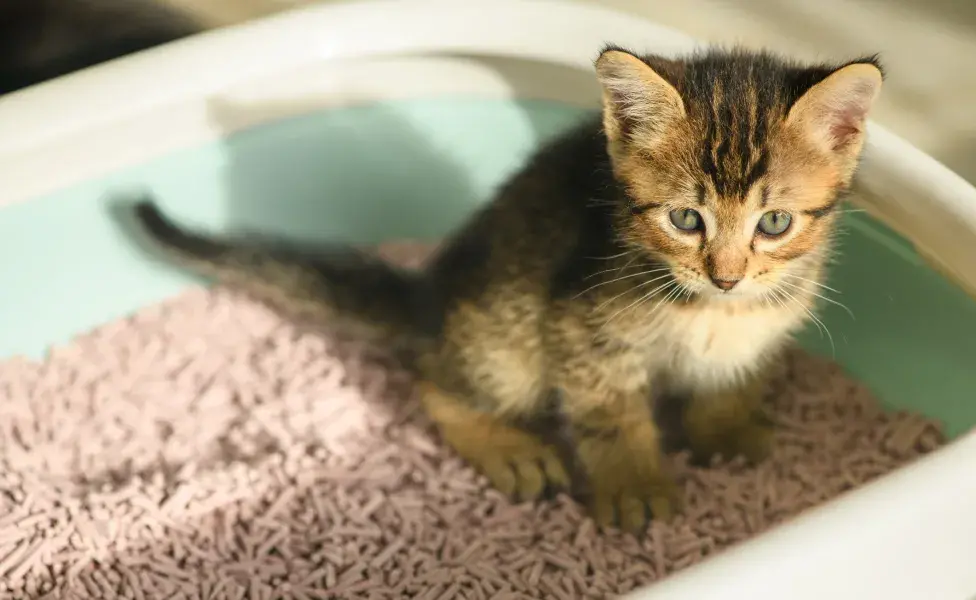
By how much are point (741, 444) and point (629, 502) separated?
0.28 metres

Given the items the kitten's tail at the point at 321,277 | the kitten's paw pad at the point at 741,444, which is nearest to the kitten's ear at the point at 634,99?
the kitten's tail at the point at 321,277

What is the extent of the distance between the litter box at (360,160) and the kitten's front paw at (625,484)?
46cm

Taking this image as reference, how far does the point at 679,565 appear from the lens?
143cm

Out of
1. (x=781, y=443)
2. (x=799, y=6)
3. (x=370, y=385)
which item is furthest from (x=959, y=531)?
(x=799, y=6)

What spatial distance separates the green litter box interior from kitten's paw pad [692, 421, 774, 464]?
0.25 m

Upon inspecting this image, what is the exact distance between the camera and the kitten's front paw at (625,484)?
56.7 inches

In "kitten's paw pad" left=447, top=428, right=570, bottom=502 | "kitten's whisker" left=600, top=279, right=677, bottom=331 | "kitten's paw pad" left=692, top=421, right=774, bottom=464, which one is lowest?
"kitten's paw pad" left=447, top=428, right=570, bottom=502

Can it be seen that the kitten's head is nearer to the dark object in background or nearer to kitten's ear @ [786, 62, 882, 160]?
kitten's ear @ [786, 62, 882, 160]

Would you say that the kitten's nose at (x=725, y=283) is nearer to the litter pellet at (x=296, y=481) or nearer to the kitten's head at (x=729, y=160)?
the kitten's head at (x=729, y=160)

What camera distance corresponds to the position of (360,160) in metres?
1.97

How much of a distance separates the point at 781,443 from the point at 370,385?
793 millimetres

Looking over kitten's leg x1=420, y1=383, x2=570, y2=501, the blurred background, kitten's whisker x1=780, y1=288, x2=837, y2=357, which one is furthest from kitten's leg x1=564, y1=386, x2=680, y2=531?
the blurred background

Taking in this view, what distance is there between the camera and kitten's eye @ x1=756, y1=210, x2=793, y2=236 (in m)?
1.16

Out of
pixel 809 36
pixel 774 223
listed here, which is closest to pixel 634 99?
pixel 774 223
